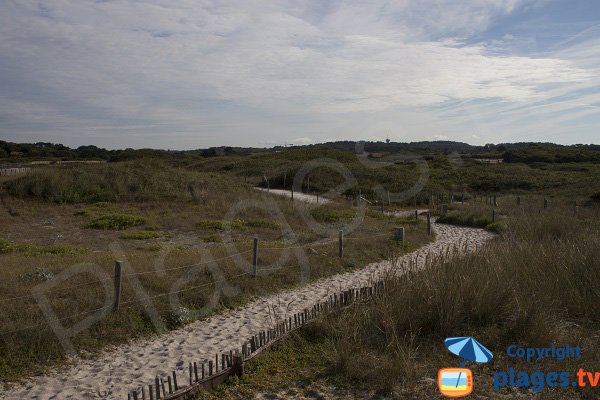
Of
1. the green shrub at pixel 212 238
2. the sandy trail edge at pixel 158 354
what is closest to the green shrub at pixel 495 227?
the green shrub at pixel 212 238

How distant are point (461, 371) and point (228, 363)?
112 inches

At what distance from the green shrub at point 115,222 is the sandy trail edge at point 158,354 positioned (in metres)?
9.44

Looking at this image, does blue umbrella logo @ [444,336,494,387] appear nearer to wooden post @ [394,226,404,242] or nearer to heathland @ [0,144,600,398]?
heathland @ [0,144,600,398]

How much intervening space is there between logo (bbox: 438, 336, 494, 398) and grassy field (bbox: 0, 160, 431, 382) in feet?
16.9

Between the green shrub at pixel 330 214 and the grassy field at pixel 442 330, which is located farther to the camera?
the green shrub at pixel 330 214

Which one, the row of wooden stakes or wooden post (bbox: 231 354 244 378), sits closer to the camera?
the row of wooden stakes

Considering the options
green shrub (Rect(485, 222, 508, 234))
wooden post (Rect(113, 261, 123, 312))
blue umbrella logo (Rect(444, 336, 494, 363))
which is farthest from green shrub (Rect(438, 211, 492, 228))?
blue umbrella logo (Rect(444, 336, 494, 363))

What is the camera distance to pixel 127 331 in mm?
8148

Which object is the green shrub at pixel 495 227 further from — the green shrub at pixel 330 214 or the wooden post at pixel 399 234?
the green shrub at pixel 330 214

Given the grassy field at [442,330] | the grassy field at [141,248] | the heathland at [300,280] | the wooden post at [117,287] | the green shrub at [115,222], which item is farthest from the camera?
the green shrub at [115,222]

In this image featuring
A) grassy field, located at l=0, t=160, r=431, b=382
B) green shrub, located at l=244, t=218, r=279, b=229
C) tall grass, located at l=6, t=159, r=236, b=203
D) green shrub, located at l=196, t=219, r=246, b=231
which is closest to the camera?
grassy field, located at l=0, t=160, r=431, b=382

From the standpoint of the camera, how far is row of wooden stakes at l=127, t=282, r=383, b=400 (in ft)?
17.5

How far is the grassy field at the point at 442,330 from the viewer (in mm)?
5578

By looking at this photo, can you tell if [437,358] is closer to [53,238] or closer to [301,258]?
[301,258]
